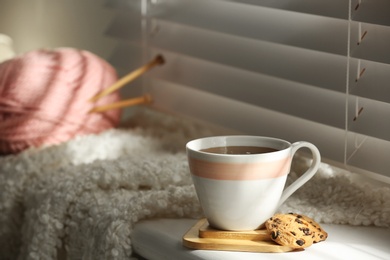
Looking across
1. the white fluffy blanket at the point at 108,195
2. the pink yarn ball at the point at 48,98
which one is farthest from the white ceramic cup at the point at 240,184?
the pink yarn ball at the point at 48,98

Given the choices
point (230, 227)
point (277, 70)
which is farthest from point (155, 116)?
point (230, 227)

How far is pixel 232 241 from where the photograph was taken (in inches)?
32.4

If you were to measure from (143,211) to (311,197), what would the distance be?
0.21m

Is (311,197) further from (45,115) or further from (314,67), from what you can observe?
(45,115)

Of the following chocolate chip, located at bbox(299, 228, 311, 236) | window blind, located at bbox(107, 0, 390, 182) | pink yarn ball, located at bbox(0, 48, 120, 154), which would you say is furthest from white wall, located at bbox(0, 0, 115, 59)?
chocolate chip, located at bbox(299, 228, 311, 236)

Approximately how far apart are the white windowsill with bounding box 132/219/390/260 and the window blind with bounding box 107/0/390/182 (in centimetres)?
10

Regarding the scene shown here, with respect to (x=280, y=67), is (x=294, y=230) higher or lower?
lower

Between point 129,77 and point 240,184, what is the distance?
583 mm

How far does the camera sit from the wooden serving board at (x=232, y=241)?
810 millimetres

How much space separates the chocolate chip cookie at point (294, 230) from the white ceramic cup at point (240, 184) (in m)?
0.02

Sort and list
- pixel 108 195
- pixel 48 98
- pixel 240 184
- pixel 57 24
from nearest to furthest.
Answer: pixel 240 184, pixel 108 195, pixel 48 98, pixel 57 24

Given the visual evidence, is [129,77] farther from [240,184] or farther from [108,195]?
[240,184]

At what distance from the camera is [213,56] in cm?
124

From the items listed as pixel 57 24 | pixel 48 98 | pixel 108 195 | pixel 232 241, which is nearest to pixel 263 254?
pixel 232 241
